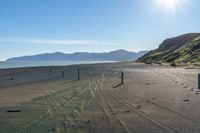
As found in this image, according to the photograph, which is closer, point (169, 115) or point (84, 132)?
point (84, 132)

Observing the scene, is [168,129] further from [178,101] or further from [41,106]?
[41,106]

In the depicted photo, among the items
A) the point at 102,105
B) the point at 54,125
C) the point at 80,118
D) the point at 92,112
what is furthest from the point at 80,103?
the point at 54,125

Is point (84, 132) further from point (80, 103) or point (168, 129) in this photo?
point (80, 103)

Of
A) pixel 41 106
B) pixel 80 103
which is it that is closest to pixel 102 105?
pixel 80 103

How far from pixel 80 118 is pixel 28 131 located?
8.46 feet

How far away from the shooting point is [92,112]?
44.5 feet

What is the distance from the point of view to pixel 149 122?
1130 centimetres

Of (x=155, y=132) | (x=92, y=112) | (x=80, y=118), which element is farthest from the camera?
(x=92, y=112)

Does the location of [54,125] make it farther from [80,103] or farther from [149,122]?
[80,103]

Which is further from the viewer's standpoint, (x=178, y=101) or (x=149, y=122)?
(x=178, y=101)

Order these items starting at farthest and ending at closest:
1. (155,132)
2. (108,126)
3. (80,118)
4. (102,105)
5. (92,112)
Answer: (102,105), (92,112), (80,118), (108,126), (155,132)

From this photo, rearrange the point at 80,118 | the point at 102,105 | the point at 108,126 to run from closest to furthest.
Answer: the point at 108,126, the point at 80,118, the point at 102,105

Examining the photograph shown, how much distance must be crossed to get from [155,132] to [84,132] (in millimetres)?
2249

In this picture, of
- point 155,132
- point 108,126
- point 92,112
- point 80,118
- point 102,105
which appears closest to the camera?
point 155,132
